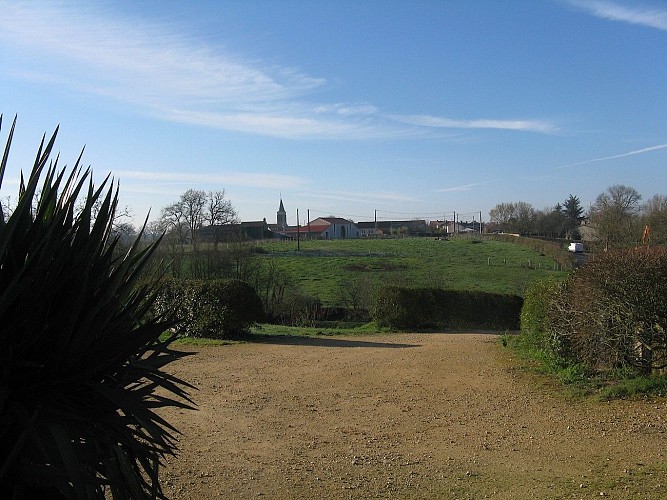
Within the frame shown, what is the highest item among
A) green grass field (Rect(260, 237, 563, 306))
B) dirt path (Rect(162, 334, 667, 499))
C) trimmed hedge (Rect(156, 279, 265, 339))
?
green grass field (Rect(260, 237, 563, 306))

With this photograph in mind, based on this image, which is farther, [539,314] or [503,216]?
[503,216]

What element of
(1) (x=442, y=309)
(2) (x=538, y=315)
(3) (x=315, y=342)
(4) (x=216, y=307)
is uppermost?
(2) (x=538, y=315)

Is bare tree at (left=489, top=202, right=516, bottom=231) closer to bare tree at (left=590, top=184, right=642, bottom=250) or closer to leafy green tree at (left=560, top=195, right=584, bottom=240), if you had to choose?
leafy green tree at (left=560, top=195, right=584, bottom=240)

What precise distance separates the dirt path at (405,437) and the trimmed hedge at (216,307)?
184 inches

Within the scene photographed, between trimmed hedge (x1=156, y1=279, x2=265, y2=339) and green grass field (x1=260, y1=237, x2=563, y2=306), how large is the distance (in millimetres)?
12040

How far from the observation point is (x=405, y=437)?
690cm

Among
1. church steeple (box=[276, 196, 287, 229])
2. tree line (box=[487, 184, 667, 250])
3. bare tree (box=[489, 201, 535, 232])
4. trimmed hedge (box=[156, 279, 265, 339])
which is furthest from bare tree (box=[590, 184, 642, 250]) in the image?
church steeple (box=[276, 196, 287, 229])

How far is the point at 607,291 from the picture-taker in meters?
8.59

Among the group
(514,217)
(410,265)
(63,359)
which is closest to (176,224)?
(410,265)

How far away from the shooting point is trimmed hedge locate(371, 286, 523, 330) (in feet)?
65.8

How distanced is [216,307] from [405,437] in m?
9.82

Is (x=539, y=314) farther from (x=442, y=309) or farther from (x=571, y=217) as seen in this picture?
(x=571, y=217)

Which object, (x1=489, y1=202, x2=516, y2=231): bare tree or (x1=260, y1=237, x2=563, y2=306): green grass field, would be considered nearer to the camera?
(x1=260, y1=237, x2=563, y2=306): green grass field

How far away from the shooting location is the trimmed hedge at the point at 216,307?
1588 cm
